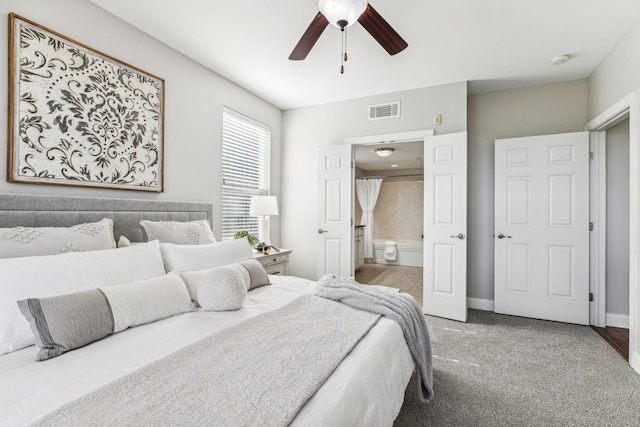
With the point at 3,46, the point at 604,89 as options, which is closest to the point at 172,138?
the point at 3,46

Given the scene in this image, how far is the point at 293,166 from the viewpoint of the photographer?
15.2 feet

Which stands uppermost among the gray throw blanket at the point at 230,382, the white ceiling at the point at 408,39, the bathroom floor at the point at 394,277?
the white ceiling at the point at 408,39

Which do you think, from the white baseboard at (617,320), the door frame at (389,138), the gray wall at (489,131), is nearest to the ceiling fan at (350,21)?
the door frame at (389,138)

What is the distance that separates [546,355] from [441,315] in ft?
3.55

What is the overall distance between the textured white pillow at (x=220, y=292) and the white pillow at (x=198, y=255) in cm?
32

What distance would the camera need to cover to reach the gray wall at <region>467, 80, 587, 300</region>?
372cm

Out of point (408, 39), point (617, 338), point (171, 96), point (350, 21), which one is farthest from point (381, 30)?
point (617, 338)

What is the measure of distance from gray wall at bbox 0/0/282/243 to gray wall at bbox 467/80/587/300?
296 centimetres

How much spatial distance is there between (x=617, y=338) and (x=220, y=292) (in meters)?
3.84

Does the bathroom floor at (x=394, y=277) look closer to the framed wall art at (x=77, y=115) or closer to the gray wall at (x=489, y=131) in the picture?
the gray wall at (x=489, y=131)

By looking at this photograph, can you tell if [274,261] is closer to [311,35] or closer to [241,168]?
[241,168]

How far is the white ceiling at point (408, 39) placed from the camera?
2.34m

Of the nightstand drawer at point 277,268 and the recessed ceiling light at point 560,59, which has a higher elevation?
the recessed ceiling light at point 560,59

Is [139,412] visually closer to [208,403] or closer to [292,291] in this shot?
[208,403]
